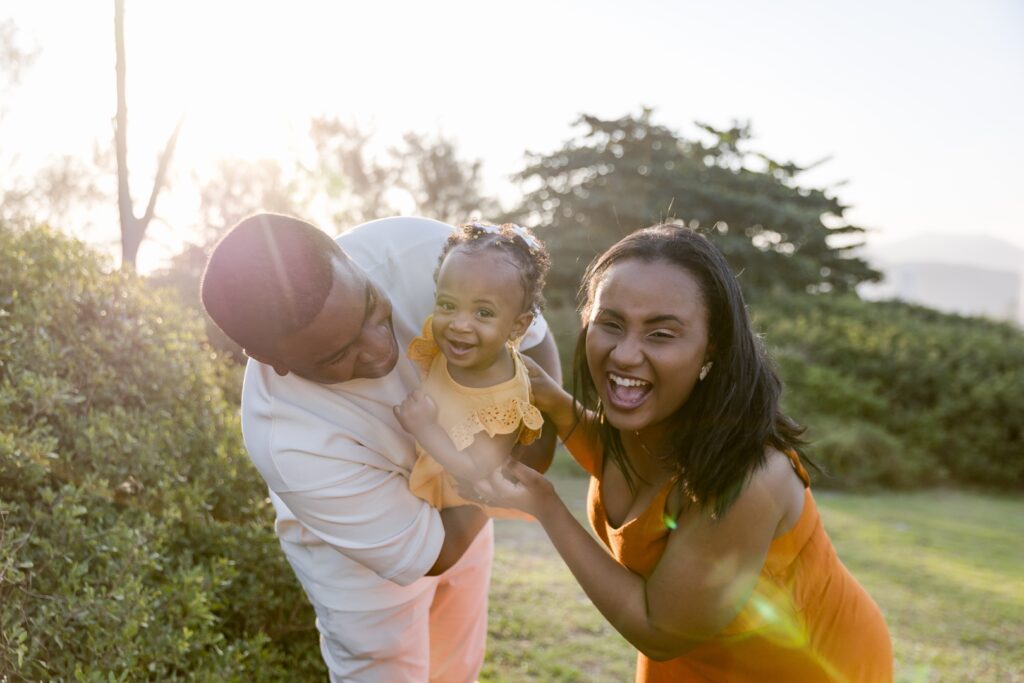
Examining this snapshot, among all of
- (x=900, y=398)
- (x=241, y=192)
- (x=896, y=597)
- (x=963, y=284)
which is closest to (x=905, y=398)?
(x=900, y=398)

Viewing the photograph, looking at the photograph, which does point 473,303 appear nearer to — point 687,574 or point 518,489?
point 518,489

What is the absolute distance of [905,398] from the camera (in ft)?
44.3

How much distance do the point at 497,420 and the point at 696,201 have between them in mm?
22653

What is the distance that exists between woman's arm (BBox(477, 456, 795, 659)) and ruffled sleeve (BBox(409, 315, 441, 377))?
2.42 ft

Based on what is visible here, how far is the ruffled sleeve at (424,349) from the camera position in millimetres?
2668

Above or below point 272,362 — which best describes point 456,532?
below

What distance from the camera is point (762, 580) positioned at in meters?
2.29

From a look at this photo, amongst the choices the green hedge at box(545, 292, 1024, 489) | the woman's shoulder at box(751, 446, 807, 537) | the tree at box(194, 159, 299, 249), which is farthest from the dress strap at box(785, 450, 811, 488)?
the tree at box(194, 159, 299, 249)

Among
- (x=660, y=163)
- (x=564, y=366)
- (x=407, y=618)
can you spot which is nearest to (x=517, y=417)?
(x=407, y=618)

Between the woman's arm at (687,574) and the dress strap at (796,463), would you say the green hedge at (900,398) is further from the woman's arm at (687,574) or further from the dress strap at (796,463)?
the woman's arm at (687,574)

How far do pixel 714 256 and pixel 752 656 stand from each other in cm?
121

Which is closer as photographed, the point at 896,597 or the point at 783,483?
the point at 783,483

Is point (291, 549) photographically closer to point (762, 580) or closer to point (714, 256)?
point (762, 580)

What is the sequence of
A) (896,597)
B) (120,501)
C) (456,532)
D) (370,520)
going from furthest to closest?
1. (896,597)
2. (120,501)
3. (456,532)
4. (370,520)
